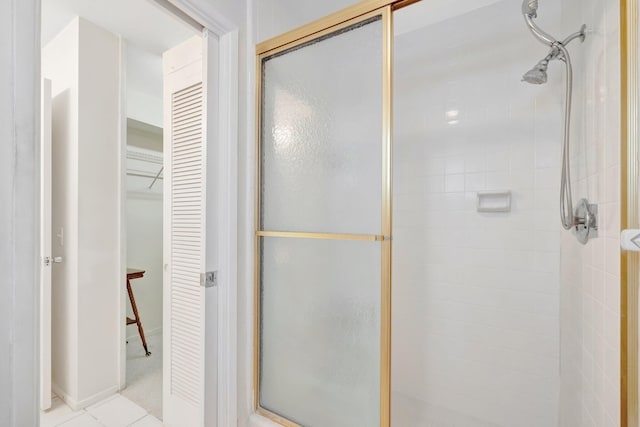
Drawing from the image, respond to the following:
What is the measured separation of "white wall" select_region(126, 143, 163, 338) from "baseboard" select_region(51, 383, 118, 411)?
1.01 metres

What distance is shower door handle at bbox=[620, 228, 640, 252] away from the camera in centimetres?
69

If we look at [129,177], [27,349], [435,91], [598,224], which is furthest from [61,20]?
[598,224]

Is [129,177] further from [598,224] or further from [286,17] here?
[598,224]

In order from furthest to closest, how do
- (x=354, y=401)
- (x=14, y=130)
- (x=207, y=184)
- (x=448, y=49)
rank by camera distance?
1. (x=448, y=49)
2. (x=207, y=184)
3. (x=354, y=401)
4. (x=14, y=130)

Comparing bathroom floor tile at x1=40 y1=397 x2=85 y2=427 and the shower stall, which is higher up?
the shower stall

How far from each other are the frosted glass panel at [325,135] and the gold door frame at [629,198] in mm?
638

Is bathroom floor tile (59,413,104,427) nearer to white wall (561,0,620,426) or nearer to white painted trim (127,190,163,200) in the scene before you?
white painted trim (127,190,163,200)

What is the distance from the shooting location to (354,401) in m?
1.19

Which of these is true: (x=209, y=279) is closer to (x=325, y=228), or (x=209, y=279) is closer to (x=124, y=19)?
(x=325, y=228)

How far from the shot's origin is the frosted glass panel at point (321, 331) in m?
1.17

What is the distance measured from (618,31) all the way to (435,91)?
1.09 metres

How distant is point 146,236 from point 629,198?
11.6ft

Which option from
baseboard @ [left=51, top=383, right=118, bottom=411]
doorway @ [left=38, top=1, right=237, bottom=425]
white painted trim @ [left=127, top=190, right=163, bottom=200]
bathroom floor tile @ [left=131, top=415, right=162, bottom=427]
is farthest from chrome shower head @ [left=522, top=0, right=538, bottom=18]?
white painted trim @ [left=127, top=190, right=163, bottom=200]

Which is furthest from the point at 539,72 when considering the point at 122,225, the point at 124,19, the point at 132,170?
the point at 132,170
